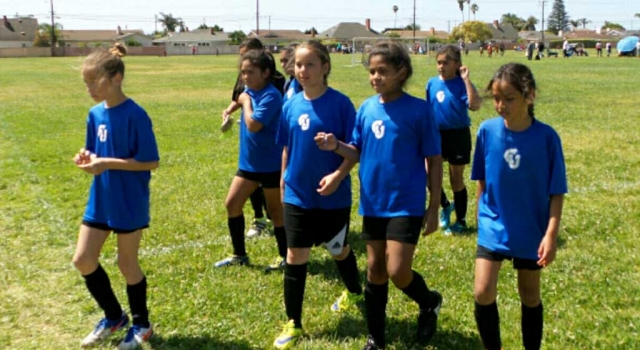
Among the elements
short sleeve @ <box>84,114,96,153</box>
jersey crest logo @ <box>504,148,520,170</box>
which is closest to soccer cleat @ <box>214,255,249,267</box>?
short sleeve @ <box>84,114,96,153</box>

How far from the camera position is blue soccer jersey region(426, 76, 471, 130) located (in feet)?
21.4

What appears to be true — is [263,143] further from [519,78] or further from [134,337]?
[519,78]

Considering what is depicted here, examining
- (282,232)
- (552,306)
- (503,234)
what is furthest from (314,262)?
(503,234)

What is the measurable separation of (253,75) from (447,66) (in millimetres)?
2154

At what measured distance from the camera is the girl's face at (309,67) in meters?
4.12

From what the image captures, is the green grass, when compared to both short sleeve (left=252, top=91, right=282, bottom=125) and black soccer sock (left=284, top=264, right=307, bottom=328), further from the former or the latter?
short sleeve (left=252, top=91, right=282, bottom=125)

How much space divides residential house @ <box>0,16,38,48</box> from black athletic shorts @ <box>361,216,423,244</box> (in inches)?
5090

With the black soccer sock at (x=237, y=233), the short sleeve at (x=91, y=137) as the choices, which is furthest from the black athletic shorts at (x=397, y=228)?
the black soccer sock at (x=237, y=233)

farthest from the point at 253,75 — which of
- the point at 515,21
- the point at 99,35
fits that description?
the point at 515,21

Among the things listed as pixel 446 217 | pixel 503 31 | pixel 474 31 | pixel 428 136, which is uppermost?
pixel 503 31

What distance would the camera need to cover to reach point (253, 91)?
556 centimetres

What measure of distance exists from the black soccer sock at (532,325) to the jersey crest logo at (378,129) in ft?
4.27

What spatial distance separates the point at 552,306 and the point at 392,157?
1924 millimetres

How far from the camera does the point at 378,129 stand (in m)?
3.92
